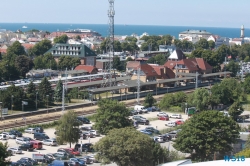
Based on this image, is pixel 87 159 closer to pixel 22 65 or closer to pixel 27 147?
pixel 27 147

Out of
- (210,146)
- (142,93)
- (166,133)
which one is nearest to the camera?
(210,146)

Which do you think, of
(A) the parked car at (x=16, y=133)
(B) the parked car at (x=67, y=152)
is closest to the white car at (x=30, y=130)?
(A) the parked car at (x=16, y=133)

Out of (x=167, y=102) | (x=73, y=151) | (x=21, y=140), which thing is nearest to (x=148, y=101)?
(x=167, y=102)

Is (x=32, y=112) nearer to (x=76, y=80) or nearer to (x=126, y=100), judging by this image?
(x=126, y=100)

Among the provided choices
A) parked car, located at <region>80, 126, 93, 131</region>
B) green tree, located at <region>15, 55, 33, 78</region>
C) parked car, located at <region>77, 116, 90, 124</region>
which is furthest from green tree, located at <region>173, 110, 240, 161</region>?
green tree, located at <region>15, 55, 33, 78</region>

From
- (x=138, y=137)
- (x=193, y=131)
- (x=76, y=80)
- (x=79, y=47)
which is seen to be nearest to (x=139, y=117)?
(x=193, y=131)

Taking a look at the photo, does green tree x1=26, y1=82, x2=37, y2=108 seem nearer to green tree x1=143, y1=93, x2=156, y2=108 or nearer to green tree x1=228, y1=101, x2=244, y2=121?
green tree x1=143, y1=93, x2=156, y2=108
